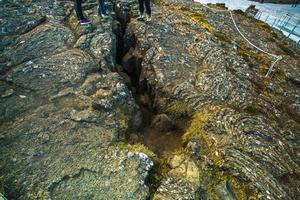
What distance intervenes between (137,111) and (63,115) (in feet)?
7.97

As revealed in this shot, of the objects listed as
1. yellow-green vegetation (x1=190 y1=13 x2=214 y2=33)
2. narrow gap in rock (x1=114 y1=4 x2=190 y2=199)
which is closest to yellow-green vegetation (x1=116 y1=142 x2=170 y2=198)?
narrow gap in rock (x1=114 y1=4 x2=190 y2=199)

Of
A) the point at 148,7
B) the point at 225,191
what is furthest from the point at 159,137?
the point at 148,7

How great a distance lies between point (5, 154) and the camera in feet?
21.8

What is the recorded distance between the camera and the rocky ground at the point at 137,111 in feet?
21.4

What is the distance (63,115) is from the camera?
7.84 m

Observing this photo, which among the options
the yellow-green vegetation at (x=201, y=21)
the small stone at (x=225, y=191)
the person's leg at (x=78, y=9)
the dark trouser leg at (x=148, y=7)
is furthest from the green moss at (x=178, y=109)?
the yellow-green vegetation at (x=201, y=21)

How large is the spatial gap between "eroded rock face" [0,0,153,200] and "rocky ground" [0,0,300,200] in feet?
0.09

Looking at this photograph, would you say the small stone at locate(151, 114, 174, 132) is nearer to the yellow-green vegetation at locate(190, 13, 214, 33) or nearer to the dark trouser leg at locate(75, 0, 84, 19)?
the dark trouser leg at locate(75, 0, 84, 19)

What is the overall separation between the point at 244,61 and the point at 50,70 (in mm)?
8598

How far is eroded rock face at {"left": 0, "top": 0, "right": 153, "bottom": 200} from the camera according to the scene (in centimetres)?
625

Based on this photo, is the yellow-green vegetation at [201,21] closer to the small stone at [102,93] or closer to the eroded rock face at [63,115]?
the eroded rock face at [63,115]

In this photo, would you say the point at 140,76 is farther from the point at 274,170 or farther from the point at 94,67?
the point at 274,170

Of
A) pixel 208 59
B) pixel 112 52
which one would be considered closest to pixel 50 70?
pixel 112 52

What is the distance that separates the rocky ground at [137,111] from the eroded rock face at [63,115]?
0.09 feet
